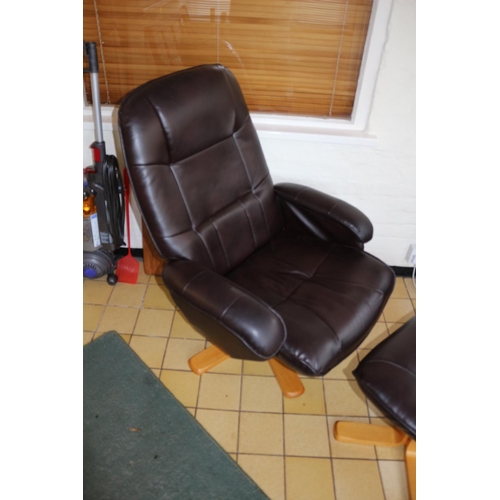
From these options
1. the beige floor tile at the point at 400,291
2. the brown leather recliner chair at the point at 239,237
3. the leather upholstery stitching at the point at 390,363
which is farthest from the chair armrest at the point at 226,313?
the beige floor tile at the point at 400,291

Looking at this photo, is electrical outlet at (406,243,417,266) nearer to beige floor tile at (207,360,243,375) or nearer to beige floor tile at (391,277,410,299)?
beige floor tile at (391,277,410,299)

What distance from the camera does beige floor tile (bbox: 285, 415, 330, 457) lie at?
1606mm

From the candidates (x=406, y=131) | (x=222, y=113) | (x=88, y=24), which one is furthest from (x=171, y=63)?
(x=406, y=131)

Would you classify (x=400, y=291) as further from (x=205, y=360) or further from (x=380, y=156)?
(x=205, y=360)

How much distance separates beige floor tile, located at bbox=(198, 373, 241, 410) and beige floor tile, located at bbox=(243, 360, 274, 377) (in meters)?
0.05

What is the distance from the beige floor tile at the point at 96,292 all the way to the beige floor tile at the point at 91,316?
0.04 meters

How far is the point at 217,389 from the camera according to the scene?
1802mm

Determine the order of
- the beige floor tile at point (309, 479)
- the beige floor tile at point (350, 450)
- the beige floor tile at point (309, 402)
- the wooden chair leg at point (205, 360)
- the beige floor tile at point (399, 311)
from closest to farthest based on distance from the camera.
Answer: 1. the beige floor tile at point (309, 479)
2. the beige floor tile at point (350, 450)
3. the beige floor tile at point (309, 402)
4. the wooden chair leg at point (205, 360)
5. the beige floor tile at point (399, 311)

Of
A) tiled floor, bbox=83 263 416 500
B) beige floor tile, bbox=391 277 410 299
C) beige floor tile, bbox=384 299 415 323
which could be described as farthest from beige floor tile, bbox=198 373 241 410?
beige floor tile, bbox=391 277 410 299

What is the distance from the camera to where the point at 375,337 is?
2055mm

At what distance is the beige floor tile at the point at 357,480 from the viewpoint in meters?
1.50

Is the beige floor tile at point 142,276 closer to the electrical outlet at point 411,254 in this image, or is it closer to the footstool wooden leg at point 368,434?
the footstool wooden leg at point 368,434

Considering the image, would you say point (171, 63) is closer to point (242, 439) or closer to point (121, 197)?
point (121, 197)

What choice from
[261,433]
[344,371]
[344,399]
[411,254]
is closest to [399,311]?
[411,254]
